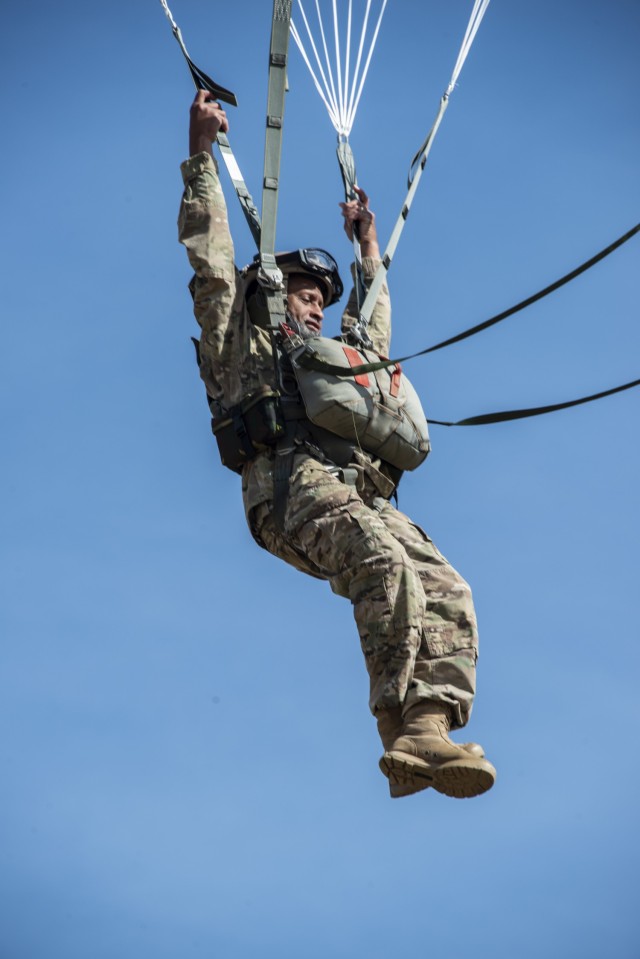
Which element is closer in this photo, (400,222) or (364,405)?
(364,405)

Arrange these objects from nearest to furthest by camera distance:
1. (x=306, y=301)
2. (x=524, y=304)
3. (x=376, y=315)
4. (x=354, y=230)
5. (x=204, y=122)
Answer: (x=524, y=304)
(x=204, y=122)
(x=306, y=301)
(x=376, y=315)
(x=354, y=230)

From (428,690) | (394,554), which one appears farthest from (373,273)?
(428,690)

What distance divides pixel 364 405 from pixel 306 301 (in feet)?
4.16

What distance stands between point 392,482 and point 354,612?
46.5 inches

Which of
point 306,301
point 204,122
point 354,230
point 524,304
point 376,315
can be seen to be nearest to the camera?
point 524,304

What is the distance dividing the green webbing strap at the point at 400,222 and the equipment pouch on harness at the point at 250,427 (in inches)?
42.0

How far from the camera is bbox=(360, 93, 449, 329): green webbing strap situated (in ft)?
33.6

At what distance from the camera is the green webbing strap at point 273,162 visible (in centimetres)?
960

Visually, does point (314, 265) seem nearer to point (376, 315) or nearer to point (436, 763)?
point (376, 315)

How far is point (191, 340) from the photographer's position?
33.2 ft

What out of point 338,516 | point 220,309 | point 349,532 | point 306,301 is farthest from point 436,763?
point 306,301

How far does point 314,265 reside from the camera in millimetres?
10414

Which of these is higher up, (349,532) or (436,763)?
(349,532)

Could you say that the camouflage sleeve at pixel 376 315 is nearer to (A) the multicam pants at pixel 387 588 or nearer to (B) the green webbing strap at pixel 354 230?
(B) the green webbing strap at pixel 354 230
